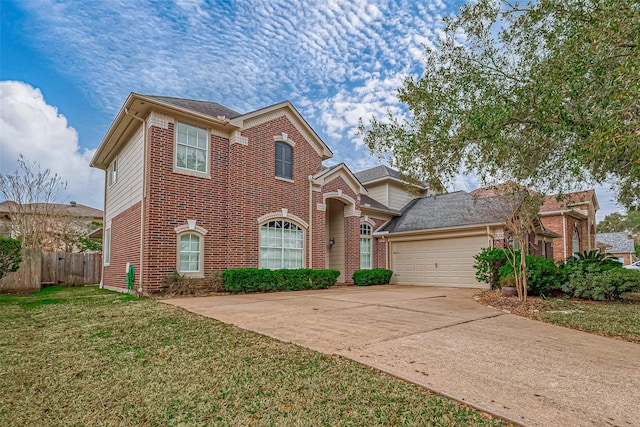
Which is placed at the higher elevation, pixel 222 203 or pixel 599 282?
pixel 222 203

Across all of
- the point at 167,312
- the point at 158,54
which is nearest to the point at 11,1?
the point at 158,54

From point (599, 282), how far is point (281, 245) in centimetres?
966

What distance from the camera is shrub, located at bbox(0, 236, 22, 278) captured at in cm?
1106

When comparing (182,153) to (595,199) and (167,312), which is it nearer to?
(167,312)

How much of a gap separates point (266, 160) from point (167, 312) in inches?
285

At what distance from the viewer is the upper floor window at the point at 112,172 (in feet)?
46.6

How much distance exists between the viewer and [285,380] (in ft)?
10.9

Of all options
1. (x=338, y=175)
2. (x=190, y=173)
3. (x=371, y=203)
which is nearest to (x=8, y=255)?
(x=190, y=173)

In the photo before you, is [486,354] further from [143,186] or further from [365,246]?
[365,246]

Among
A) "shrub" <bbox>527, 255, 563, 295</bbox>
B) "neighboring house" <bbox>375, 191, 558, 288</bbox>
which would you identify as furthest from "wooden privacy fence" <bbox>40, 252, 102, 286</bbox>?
"shrub" <bbox>527, 255, 563, 295</bbox>

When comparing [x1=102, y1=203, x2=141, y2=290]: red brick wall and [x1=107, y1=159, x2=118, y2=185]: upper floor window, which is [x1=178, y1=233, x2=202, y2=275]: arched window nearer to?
[x1=102, y1=203, x2=141, y2=290]: red brick wall

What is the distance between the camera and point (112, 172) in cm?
1488

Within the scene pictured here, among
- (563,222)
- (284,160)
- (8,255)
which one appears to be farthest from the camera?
(563,222)

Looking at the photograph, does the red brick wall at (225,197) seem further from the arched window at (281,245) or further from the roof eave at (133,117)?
the roof eave at (133,117)
